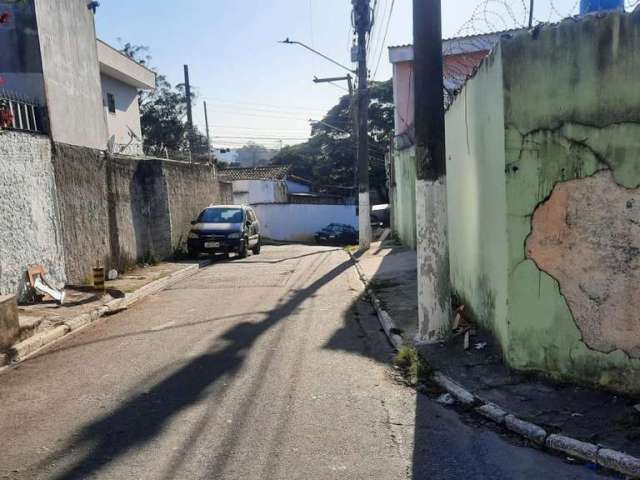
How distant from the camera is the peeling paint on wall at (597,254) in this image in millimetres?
4633

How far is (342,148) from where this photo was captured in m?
46.4

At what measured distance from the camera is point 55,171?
10289mm

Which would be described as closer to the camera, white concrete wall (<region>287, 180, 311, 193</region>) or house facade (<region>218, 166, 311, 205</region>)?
house facade (<region>218, 166, 311, 205</region>)

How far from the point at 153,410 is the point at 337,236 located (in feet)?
92.7

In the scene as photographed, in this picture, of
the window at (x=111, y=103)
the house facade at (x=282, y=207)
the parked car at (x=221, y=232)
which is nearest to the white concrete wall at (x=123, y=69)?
the window at (x=111, y=103)

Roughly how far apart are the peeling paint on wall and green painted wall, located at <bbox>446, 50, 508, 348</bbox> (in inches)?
17.7

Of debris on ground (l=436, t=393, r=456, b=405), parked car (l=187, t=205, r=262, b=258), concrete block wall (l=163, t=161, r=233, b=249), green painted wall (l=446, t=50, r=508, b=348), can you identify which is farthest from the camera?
concrete block wall (l=163, t=161, r=233, b=249)

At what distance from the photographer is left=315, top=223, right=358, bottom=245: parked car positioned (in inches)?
1294

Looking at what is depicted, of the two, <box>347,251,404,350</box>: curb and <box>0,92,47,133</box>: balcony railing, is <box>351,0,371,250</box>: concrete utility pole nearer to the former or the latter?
<box>347,251,404,350</box>: curb

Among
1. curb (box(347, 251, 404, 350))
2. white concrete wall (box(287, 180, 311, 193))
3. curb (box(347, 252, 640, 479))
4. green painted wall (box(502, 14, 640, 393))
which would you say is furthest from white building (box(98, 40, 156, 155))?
white concrete wall (box(287, 180, 311, 193))

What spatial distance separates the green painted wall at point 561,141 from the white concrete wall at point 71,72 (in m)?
8.88

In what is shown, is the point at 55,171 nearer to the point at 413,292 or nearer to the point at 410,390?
the point at 413,292

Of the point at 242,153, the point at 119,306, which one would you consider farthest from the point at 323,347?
the point at 242,153

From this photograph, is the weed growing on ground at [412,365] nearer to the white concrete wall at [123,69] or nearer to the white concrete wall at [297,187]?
the white concrete wall at [123,69]
